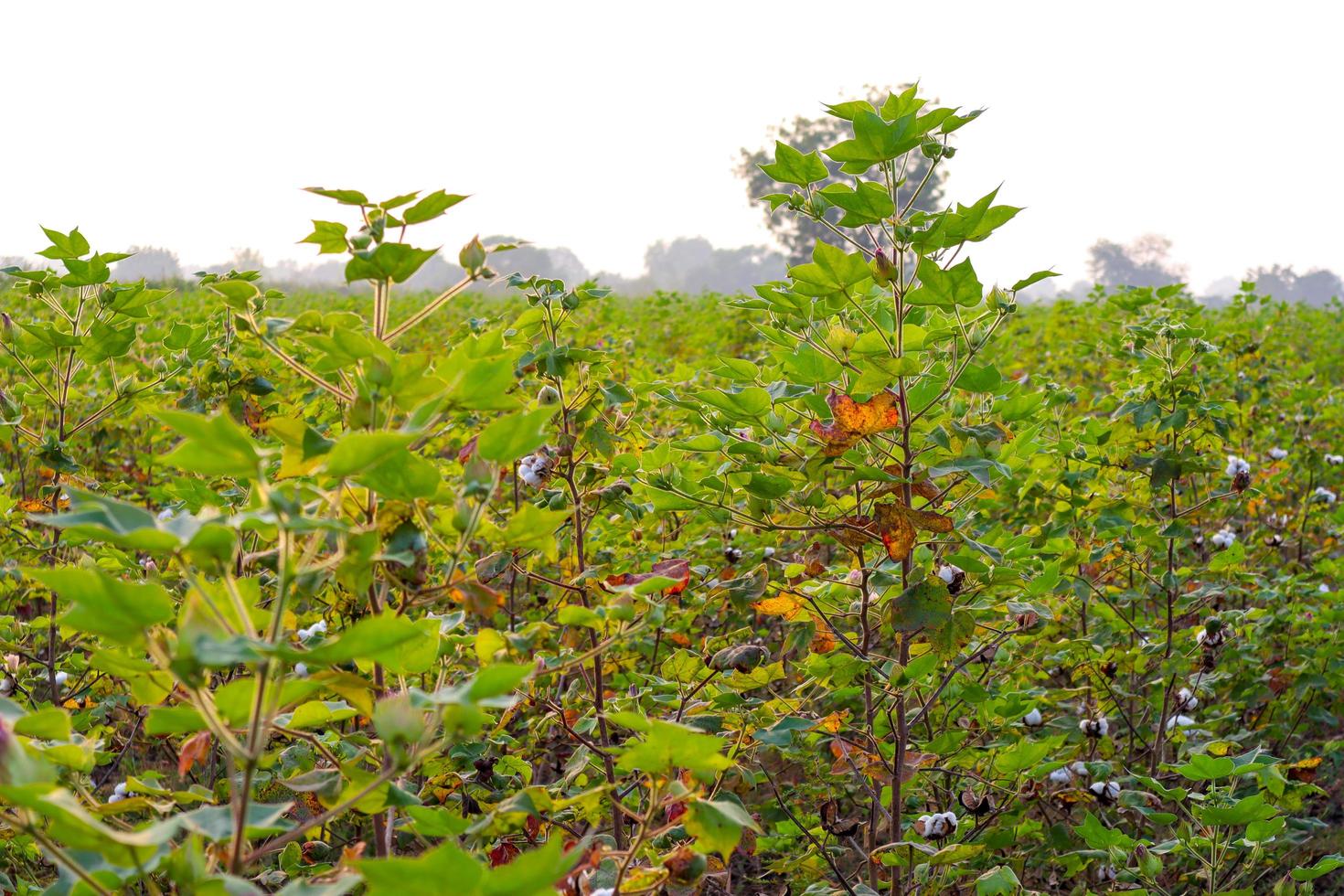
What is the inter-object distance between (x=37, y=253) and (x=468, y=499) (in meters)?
1.45

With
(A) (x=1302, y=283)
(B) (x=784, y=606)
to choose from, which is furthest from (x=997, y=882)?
(A) (x=1302, y=283)

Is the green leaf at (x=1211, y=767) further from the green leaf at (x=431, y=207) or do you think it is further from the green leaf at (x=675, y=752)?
the green leaf at (x=431, y=207)

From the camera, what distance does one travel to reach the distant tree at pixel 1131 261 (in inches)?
2366

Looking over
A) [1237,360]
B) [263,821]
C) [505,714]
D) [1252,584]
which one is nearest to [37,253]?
[505,714]

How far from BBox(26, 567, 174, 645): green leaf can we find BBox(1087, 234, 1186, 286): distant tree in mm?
61468

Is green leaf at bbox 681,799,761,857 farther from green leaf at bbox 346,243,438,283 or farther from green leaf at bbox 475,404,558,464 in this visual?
green leaf at bbox 346,243,438,283

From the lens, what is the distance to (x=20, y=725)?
755 millimetres

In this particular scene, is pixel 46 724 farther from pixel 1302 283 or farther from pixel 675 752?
pixel 1302 283

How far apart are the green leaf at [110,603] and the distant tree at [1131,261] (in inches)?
2420

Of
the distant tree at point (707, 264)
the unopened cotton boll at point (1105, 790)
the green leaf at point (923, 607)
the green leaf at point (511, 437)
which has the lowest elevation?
Answer: the unopened cotton boll at point (1105, 790)

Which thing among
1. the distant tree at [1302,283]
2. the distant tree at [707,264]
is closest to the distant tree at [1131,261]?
the distant tree at [1302,283]

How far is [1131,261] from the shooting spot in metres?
64.1

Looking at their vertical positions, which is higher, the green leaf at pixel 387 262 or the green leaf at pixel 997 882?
the green leaf at pixel 387 262

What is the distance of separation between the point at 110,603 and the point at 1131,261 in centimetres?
7172
